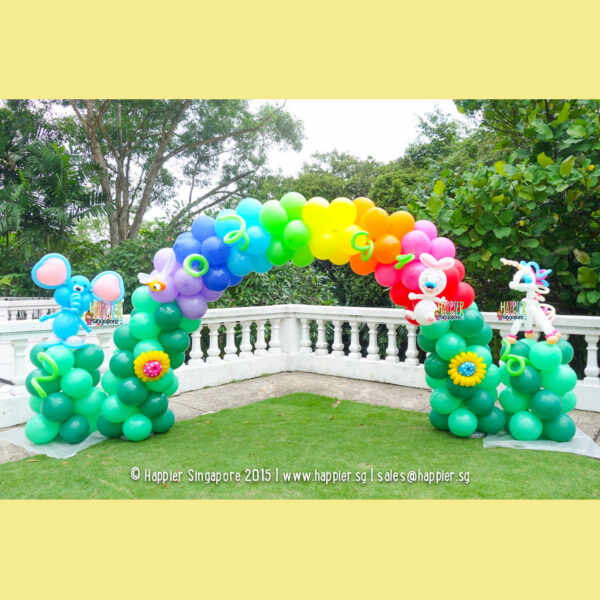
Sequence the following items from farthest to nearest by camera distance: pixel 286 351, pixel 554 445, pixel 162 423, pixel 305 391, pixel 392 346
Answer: pixel 286 351, pixel 392 346, pixel 305 391, pixel 162 423, pixel 554 445

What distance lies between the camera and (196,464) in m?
4.02

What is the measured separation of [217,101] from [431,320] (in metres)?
14.9

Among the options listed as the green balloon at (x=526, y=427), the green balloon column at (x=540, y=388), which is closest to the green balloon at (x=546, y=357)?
the green balloon column at (x=540, y=388)

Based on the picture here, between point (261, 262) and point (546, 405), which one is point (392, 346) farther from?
point (261, 262)

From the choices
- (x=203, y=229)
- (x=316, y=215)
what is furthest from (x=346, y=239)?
(x=203, y=229)

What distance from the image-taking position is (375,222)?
4418 millimetres

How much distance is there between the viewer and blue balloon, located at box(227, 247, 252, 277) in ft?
14.5

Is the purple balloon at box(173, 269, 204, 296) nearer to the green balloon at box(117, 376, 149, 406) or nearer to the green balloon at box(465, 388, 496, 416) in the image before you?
the green balloon at box(117, 376, 149, 406)

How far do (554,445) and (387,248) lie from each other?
229 centimetres

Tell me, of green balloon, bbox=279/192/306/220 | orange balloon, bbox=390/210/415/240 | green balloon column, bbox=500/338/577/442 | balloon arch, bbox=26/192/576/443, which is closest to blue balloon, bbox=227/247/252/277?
balloon arch, bbox=26/192/576/443

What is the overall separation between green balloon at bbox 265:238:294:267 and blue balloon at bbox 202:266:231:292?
429mm

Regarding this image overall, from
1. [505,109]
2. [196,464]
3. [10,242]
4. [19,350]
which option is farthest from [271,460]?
[10,242]

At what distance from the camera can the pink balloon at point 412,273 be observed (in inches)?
170

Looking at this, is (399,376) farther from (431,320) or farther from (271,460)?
(271,460)
